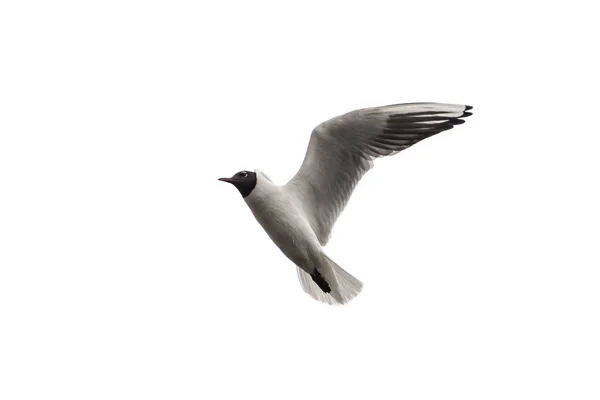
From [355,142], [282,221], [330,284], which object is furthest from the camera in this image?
[330,284]

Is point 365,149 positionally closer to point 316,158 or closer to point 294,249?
point 316,158

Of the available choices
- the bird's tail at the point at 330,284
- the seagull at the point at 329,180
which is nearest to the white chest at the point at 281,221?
the seagull at the point at 329,180

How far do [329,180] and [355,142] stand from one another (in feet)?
→ 1.26

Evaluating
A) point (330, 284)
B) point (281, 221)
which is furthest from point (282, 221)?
point (330, 284)

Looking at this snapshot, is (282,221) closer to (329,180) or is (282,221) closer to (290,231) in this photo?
(290,231)

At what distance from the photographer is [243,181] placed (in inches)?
321

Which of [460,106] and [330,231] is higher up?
[460,106]

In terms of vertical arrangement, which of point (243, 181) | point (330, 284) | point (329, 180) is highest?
point (243, 181)

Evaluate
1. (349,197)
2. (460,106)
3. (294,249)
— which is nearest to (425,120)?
(460,106)

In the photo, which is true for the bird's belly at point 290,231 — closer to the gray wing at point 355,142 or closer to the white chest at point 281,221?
the white chest at point 281,221

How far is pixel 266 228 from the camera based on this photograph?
324 inches

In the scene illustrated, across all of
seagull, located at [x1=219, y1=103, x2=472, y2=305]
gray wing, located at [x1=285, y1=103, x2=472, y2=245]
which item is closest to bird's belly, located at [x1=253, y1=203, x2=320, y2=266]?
seagull, located at [x1=219, y1=103, x2=472, y2=305]

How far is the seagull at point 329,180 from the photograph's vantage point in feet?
26.8

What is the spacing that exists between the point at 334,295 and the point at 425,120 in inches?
64.1
